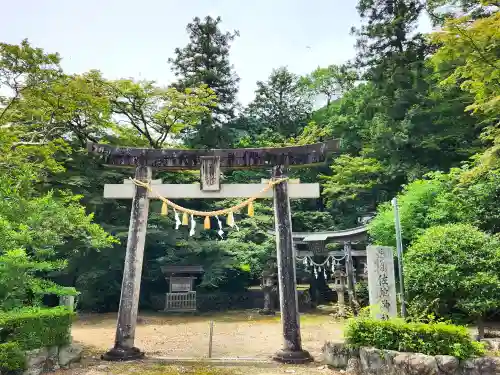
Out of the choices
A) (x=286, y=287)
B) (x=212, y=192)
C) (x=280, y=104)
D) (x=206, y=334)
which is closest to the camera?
(x=286, y=287)

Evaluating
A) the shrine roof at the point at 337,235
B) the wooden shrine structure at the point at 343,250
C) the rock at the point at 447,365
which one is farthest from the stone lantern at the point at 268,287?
the rock at the point at 447,365

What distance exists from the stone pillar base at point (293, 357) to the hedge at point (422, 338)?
4.52 feet

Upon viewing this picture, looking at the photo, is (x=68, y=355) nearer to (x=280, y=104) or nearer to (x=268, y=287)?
(x=268, y=287)

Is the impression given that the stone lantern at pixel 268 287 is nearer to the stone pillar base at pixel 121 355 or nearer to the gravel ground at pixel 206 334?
the gravel ground at pixel 206 334

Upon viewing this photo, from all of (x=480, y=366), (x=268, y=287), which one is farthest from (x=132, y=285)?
(x=268, y=287)

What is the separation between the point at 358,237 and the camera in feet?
61.2

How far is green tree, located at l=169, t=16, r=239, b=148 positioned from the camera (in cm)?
2684

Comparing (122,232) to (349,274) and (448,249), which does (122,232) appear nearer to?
(349,274)

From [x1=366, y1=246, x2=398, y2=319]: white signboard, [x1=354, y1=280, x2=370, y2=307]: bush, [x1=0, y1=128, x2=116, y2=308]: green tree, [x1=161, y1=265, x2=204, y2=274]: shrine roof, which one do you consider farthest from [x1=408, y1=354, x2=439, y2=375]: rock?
[x1=161, y1=265, x2=204, y2=274]: shrine roof

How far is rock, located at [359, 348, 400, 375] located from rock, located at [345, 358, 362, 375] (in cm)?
12

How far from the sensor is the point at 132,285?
8.99 m

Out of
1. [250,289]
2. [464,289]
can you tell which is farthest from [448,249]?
[250,289]

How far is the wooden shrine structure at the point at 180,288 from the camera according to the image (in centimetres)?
1961

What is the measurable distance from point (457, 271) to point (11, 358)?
1049cm
